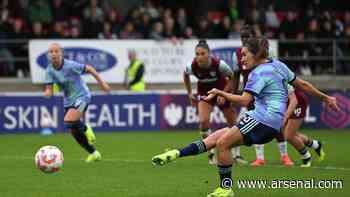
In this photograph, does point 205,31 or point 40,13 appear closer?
point 40,13

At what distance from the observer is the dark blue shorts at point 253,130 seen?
1122 cm

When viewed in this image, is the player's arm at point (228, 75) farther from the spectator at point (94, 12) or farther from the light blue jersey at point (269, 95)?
the spectator at point (94, 12)

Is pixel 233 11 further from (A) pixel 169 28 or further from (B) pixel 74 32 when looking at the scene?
(B) pixel 74 32

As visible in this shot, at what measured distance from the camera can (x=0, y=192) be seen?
39.1ft

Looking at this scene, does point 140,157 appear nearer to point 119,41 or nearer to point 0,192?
point 0,192

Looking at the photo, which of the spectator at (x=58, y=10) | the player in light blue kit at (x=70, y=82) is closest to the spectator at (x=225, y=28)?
the spectator at (x=58, y=10)

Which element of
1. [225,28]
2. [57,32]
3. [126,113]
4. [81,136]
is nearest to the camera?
[81,136]

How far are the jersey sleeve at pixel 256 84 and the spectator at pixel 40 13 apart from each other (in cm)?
1573

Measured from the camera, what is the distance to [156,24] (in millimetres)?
26281

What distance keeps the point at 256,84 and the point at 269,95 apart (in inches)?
13.0

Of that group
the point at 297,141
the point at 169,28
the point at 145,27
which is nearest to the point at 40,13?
the point at 145,27

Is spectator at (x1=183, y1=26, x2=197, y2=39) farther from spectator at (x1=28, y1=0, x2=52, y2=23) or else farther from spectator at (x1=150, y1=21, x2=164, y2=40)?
spectator at (x1=28, y1=0, x2=52, y2=23)

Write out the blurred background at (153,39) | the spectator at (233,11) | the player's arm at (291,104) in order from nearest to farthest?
the player's arm at (291,104) → the blurred background at (153,39) → the spectator at (233,11)

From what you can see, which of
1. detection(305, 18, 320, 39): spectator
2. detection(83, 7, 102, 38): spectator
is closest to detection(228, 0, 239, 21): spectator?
detection(305, 18, 320, 39): spectator
